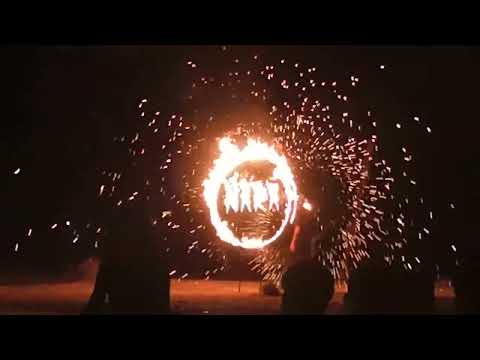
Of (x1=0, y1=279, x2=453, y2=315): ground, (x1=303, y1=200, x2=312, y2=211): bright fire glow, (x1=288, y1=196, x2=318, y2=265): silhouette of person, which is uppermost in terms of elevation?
(x1=303, y1=200, x2=312, y2=211): bright fire glow

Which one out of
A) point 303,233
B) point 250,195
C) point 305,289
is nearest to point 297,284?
point 305,289

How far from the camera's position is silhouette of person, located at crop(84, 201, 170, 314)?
2150 millimetres

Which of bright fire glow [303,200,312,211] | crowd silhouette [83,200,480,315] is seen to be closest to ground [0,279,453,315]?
crowd silhouette [83,200,480,315]

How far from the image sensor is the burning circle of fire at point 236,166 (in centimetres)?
223

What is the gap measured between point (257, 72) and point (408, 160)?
0.47 meters

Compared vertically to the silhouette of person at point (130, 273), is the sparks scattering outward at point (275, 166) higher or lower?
higher

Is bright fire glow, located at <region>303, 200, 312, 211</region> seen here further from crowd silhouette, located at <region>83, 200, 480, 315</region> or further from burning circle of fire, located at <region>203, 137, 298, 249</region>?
crowd silhouette, located at <region>83, 200, 480, 315</region>

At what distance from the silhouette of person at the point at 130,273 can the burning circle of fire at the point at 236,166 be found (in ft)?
0.62

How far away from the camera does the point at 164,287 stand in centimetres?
217

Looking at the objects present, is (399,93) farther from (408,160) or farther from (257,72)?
(257,72)

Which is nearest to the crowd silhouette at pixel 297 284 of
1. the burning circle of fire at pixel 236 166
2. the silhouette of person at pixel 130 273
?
the silhouette of person at pixel 130 273

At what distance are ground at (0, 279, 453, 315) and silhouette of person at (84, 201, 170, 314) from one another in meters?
0.03

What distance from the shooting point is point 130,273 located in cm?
215

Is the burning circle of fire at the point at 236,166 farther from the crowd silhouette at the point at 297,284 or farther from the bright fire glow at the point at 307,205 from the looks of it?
the crowd silhouette at the point at 297,284
